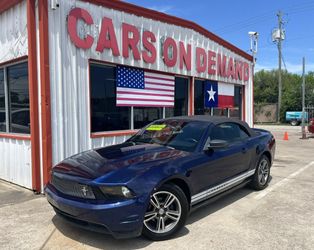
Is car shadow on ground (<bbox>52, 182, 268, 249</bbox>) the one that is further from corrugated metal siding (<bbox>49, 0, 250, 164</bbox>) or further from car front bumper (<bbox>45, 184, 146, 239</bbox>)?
corrugated metal siding (<bbox>49, 0, 250, 164</bbox>)

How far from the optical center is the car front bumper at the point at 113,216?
3.77 m

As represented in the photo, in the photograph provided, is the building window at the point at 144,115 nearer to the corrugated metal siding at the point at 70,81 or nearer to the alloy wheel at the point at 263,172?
the corrugated metal siding at the point at 70,81

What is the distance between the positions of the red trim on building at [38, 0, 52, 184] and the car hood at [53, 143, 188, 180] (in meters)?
1.83

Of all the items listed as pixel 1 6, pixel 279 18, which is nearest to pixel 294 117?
pixel 279 18

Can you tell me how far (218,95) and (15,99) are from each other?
751 centimetres

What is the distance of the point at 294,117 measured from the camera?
118 ft

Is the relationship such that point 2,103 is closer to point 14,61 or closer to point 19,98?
point 19,98

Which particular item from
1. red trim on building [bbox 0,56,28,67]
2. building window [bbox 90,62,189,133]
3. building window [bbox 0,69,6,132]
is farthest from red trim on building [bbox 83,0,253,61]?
building window [bbox 0,69,6,132]

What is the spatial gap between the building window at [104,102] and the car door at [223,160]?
3138 mm

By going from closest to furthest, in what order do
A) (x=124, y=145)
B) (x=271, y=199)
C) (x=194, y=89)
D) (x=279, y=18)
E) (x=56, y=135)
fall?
(x=124, y=145) < (x=271, y=199) < (x=56, y=135) < (x=194, y=89) < (x=279, y=18)

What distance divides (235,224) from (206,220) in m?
0.43

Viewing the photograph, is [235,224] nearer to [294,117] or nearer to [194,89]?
[194,89]

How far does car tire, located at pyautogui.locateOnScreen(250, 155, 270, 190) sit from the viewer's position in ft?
21.5

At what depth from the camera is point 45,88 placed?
6.48 meters
